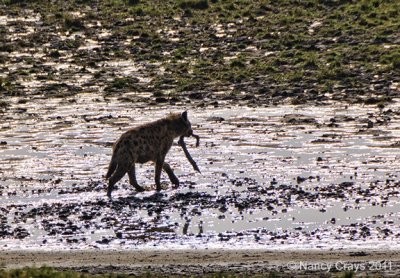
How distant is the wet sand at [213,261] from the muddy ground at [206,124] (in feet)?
1.75

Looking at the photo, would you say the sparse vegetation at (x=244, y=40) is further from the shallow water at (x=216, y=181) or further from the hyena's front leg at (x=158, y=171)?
the hyena's front leg at (x=158, y=171)

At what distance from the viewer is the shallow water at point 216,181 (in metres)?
20.9

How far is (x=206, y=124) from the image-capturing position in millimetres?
32719

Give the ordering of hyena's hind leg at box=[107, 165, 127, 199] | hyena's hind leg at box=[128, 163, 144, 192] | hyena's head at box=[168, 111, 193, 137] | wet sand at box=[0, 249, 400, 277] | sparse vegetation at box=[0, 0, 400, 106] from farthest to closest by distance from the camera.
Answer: sparse vegetation at box=[0, 0, 400, 106] → hyena's head at box=[168, 111, 193, 137] → hyena's hind leg at box=[128, 163, 144, 192] → hyena's hind leg at box=[107, 165, 127, 199] → wet sand at box=[0, 249, 400, 277]

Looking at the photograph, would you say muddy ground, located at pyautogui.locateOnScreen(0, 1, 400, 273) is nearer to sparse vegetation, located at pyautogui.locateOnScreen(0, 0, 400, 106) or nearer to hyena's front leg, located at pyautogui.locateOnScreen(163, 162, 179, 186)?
sparse vegetation, located at pyautogui.locateOnScreen(0, 0, 400, 106)

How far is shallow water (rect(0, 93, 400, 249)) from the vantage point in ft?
68.5

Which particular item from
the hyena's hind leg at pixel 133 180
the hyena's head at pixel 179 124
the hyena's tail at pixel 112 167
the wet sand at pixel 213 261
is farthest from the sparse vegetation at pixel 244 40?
the wet sand at pixel 213 261

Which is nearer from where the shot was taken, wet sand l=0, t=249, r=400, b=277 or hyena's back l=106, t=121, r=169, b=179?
wet sand l=0, t=249, r=400, b=277

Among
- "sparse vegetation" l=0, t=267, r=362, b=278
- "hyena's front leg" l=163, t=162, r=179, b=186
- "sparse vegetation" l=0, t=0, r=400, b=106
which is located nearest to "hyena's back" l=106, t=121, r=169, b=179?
"hyena's front leg" l=163, t=162, r=179, b=186

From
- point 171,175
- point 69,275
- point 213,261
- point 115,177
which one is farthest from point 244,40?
point 69,275

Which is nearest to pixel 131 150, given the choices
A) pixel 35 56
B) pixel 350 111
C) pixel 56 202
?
pixel 56 202

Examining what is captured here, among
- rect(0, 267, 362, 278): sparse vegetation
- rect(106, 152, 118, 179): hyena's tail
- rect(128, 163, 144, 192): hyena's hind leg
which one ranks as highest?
rect(106, 152, 118, 179): hyena's tail

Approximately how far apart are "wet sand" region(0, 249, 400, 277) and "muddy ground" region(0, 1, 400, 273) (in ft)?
1.75

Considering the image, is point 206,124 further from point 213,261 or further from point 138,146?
point 213,261
